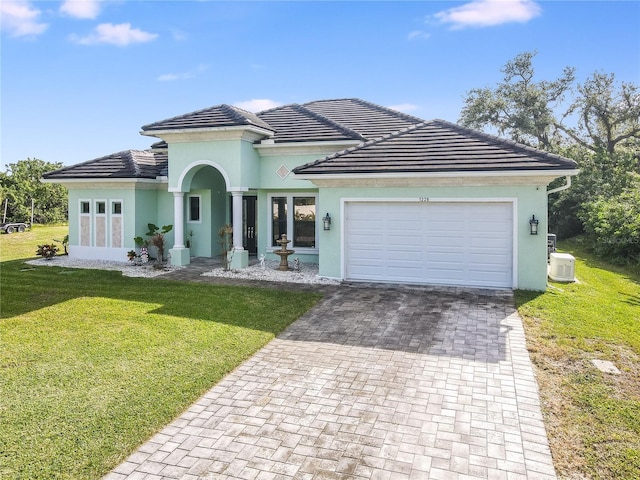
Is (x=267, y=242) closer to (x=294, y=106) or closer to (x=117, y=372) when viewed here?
(x=294, y=106)

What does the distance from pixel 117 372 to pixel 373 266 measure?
852 cm

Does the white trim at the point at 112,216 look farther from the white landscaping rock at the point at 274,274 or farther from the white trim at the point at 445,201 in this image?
the white trim at the point at 445,201

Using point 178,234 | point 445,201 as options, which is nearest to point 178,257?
point 178,234

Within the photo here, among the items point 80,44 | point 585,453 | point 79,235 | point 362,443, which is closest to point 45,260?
point 79,235

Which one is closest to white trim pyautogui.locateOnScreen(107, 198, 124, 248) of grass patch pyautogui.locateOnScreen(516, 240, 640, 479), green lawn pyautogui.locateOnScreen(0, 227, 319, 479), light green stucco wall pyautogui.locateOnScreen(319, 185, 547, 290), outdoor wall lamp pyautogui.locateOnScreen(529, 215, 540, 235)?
green lawn pyautogui.locateOnScreen(0, 227, 319, 479)

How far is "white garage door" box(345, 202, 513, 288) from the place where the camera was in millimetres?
12648

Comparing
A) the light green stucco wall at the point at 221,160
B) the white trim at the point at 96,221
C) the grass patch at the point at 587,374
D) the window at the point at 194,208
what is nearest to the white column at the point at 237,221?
the light green stucco wall at the point at 221,160

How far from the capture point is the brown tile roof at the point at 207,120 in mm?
15719

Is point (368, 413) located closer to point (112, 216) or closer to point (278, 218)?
point (278, 218)

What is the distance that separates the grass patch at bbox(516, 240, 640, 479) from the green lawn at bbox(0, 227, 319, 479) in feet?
15.3

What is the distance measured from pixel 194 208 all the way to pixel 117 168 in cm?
343

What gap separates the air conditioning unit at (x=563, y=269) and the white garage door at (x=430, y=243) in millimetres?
2387

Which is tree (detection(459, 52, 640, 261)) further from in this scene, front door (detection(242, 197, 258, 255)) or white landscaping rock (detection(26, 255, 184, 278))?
white landscaping rock (detection(26, 255, 184, 278))

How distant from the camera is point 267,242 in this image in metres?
18.0
